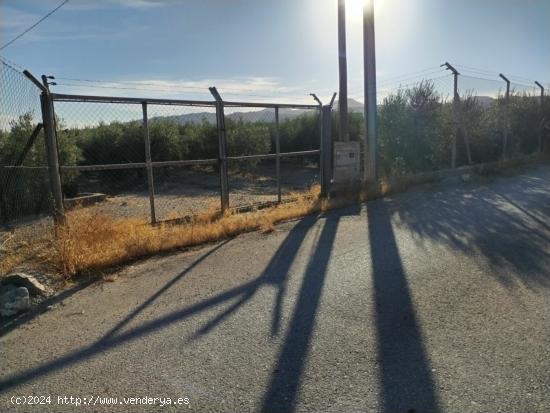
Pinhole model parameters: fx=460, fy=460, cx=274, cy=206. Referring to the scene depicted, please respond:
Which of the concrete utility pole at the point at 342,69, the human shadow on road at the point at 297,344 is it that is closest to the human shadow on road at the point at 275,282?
the human shadow on road at the point at 297,344

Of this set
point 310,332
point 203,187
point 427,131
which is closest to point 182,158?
point 203,187

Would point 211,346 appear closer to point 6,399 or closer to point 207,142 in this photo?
point 6,399

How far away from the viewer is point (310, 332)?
3635 millimetres

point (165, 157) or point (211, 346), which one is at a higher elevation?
point (165, 157)

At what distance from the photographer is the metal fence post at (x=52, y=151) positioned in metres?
6.16

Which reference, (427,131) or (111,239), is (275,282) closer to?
(111,239)

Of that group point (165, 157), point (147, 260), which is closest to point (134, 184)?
point (165, 157)

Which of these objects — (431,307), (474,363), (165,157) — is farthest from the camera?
(165,157)

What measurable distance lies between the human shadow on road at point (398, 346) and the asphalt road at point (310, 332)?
1 cm

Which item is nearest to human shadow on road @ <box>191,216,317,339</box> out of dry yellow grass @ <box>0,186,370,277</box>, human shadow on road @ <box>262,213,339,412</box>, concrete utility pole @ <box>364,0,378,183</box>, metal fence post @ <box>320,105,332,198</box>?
human shadow on road @ <box>262,213,339,412</box>

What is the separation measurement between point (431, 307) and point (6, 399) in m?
3.29

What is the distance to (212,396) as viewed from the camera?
2809mm

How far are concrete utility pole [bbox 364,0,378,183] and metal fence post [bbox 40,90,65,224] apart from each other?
270 inches

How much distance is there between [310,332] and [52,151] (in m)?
4.56
